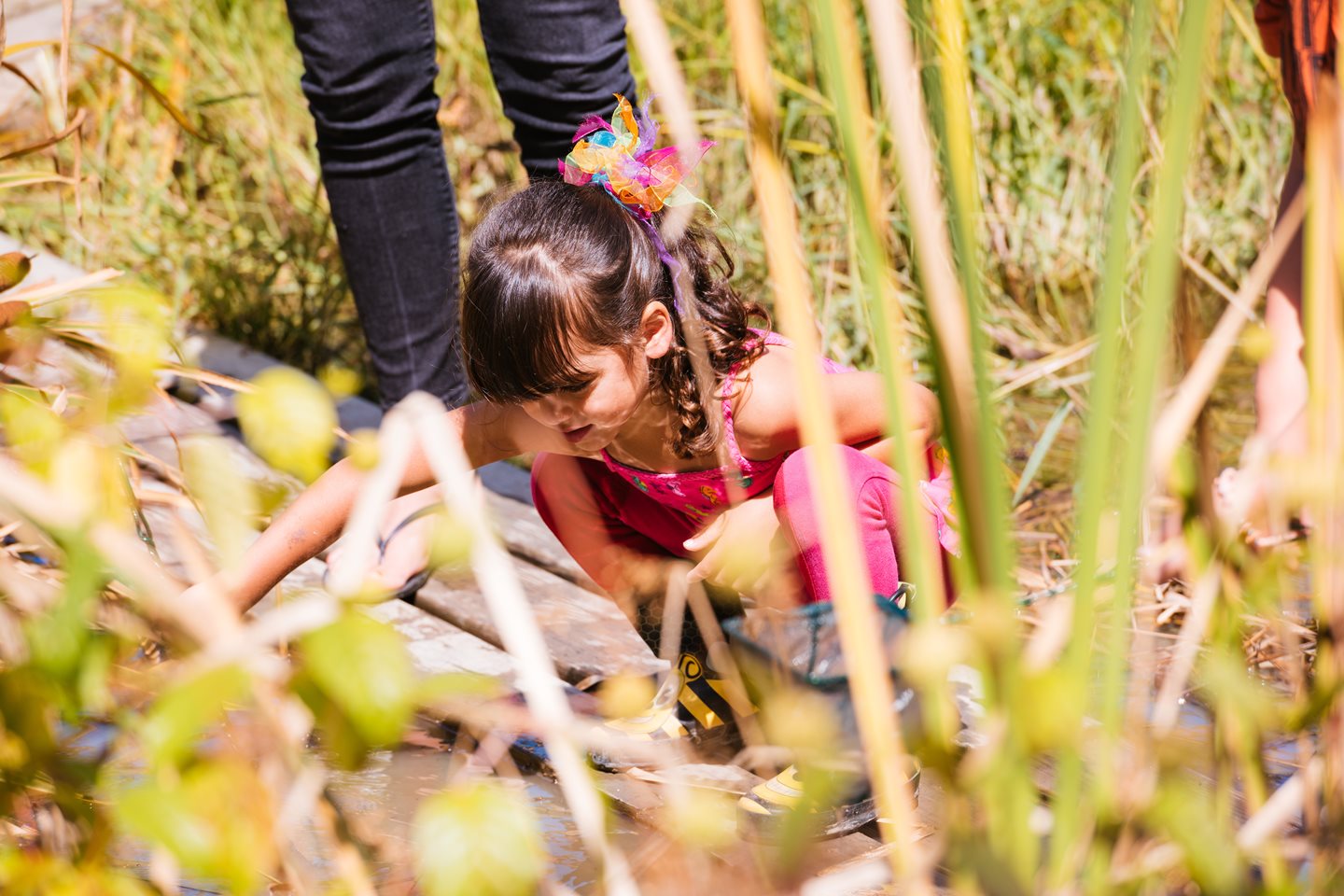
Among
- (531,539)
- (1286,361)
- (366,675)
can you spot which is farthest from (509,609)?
(1286,361)

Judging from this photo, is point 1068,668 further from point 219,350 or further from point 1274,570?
point 219,350

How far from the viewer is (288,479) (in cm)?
208

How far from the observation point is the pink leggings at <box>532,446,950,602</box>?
1.67m

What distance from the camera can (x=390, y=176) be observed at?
80.4 inches

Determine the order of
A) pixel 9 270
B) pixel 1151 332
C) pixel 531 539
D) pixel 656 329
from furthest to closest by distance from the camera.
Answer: pixel 531 539
pixel 656 329
pixel 9 270
pixel 1151 332

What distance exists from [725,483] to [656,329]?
232 mm

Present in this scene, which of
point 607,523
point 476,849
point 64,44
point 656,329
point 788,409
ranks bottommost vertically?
point 607,523

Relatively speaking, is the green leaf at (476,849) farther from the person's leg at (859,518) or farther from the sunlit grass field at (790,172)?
the sunlit grass field at (790,172)

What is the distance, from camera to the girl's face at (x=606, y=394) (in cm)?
155

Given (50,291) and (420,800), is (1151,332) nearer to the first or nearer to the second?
(420,800)

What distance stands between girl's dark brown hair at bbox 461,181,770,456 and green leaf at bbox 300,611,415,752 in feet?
3.40

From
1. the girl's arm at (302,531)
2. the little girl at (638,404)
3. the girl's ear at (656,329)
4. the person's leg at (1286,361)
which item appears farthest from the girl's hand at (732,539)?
the person's leg at (1286,361)


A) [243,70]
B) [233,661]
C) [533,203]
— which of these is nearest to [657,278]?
[533,203]

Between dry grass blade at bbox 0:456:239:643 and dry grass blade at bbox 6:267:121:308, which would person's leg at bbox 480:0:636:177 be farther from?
dry grass blade at bbox 0:456:239:643
